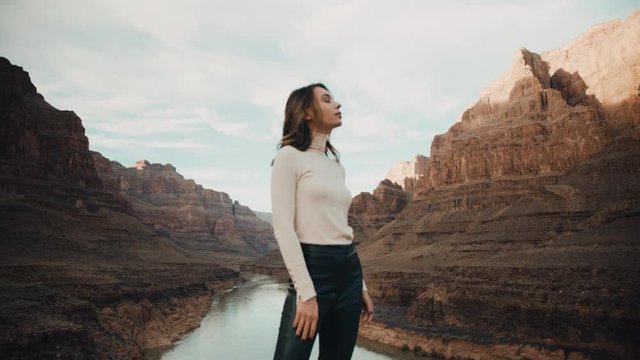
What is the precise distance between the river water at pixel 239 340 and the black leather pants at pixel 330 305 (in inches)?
937

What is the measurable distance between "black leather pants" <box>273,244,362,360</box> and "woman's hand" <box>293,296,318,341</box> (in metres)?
0.08

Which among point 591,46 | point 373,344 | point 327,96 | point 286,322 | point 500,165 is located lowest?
point 373,344

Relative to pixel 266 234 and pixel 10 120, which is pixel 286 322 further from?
pixel 266 234

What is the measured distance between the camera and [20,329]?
52.5 feet

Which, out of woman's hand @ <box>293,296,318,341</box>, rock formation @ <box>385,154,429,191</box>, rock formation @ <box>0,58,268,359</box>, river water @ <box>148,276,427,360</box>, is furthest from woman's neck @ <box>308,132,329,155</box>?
rock formation @ <box>385,154,429,191</box>

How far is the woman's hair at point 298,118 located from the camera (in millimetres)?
2936

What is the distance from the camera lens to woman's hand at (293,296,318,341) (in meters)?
2.46

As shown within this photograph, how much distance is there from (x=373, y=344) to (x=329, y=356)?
31.3m

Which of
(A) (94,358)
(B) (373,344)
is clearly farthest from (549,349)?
(A) (94,358)

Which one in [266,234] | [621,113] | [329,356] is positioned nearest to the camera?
[329,356]

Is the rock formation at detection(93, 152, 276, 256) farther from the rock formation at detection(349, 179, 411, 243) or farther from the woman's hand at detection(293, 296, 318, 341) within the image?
the woman's hand at detection(293, 296, 318, 341)

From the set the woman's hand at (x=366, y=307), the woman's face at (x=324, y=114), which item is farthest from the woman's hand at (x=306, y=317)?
the woman's face at (x=324, y=114)

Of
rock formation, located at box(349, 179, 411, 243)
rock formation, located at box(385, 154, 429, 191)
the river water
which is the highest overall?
rock formation, located at box(385, 154, 429, 191)

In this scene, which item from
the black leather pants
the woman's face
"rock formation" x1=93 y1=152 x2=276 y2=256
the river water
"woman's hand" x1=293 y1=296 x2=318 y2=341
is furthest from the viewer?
"rock formation" x1=93 y1=152 x2=276 y2=256
